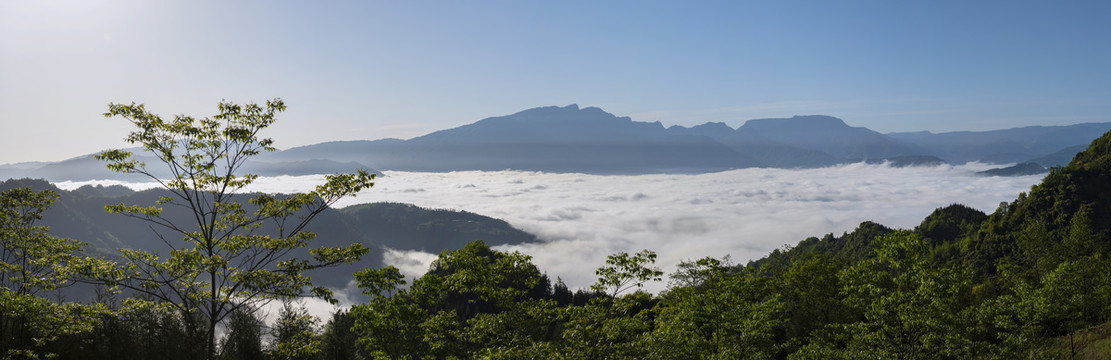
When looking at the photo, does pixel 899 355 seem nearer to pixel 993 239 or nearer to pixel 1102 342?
pixel 1102 342

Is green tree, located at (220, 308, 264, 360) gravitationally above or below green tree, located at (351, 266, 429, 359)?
below

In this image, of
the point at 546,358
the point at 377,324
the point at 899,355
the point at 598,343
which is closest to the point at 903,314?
the point at 899,355

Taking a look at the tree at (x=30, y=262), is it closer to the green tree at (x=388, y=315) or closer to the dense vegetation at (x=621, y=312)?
the dense vegetation at (x=621, y=312)

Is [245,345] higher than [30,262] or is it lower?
lower

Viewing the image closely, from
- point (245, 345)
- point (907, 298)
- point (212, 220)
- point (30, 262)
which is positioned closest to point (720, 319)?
point (907, 298)

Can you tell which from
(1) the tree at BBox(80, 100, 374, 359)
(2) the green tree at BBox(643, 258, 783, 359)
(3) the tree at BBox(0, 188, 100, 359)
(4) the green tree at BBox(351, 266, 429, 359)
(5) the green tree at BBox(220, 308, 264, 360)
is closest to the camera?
(1) the tree at BBox(80, 100, 374, 359)

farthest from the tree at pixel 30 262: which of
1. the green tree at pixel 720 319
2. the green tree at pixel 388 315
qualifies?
the green tree at pixel 720 319

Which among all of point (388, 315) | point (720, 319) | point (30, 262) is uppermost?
point (30, 262)

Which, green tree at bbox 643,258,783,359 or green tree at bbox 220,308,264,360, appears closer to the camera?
green tree at bbox 643,258,783,359

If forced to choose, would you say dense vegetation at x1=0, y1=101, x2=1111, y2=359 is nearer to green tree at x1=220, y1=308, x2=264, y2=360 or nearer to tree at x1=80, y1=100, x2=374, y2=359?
tree at x1=80, y1=100, x2=374, y2=359

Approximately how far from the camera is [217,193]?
15.9 meters

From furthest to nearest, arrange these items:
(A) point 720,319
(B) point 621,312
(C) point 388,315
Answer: (A) point 720,319, (B) point 621,312, (C) point 388,315

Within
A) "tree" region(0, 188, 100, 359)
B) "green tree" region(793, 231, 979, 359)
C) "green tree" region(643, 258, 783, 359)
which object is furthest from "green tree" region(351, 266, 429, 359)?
"green tree" region(793, 231, 979, 359)

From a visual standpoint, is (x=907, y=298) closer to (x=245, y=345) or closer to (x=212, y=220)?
(x=212, y=220)
